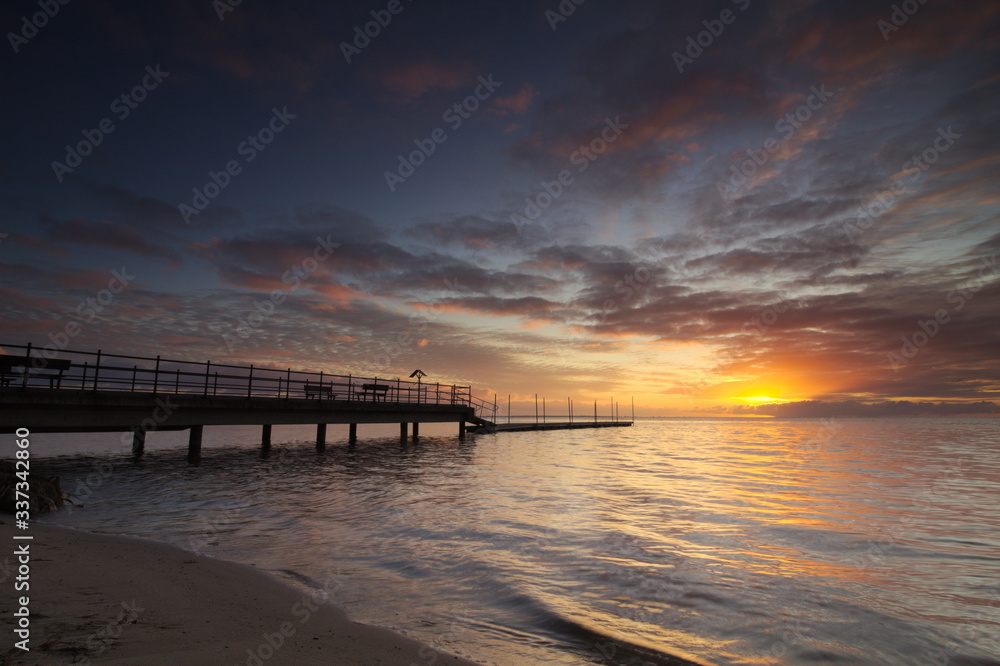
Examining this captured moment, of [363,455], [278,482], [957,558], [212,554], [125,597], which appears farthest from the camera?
[363,455]

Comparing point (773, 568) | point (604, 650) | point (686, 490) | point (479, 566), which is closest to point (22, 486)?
point (479, 566)

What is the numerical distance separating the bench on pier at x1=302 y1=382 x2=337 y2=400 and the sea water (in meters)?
9.78

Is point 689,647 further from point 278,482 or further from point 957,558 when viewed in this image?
point 278,482

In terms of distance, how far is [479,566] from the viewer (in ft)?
29.2

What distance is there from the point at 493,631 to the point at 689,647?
2357mm

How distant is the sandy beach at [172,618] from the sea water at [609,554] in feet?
2.07

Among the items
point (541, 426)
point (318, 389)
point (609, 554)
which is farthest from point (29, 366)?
point (541, 426)

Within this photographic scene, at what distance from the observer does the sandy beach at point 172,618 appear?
162 inches

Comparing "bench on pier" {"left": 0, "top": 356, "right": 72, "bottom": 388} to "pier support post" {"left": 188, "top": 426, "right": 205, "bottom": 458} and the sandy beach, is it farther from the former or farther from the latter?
the sandy beach

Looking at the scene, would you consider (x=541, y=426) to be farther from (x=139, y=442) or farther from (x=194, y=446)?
(x=139, y=442)

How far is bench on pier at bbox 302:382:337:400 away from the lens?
3088cm

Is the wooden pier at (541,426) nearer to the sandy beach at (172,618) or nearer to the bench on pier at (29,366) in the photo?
the bench on pier at (29,366)
